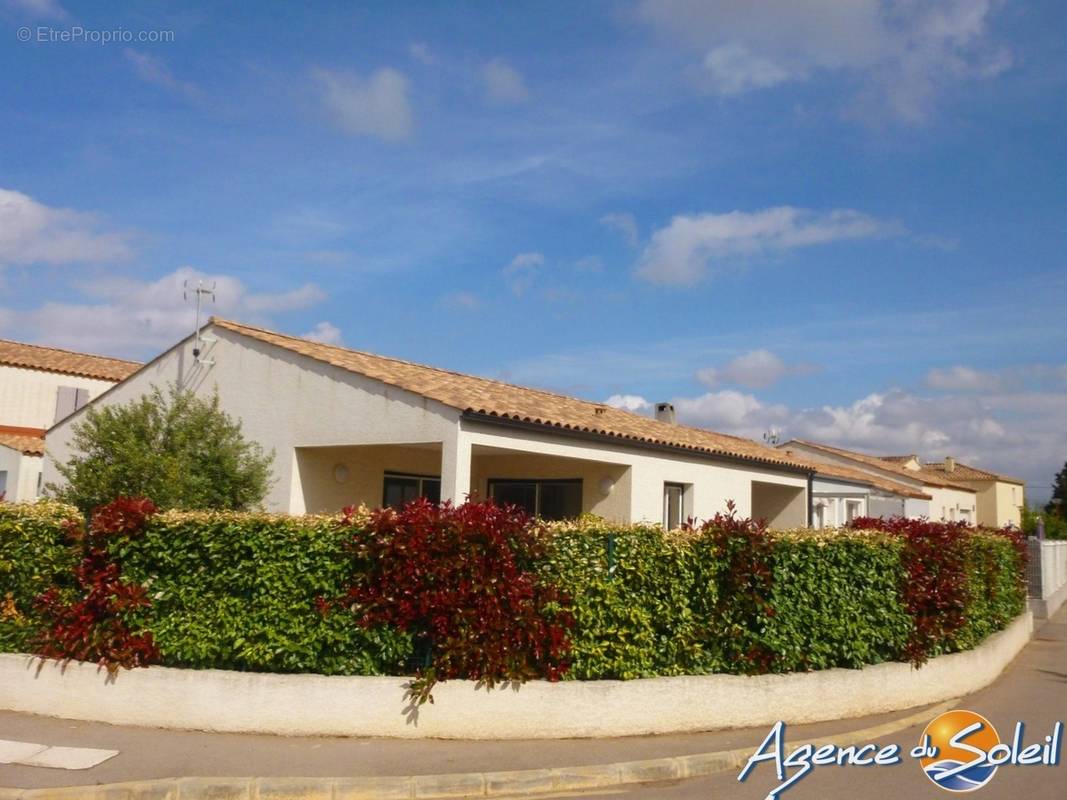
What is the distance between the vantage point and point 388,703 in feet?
25.4

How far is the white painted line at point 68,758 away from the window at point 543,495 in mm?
9060

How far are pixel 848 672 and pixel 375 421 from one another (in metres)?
7.04

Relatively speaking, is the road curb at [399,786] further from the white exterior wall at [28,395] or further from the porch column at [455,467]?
the white exterior wall at [28,395]

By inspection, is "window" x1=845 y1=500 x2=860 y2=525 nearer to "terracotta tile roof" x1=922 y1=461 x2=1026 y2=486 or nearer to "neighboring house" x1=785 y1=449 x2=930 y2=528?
"neighboring house" x1=785 y1=449 x2=930 y2=528

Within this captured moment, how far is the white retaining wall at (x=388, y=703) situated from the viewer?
7.73 meters

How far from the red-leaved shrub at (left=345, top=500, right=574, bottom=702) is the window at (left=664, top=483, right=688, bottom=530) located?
894 centimetres

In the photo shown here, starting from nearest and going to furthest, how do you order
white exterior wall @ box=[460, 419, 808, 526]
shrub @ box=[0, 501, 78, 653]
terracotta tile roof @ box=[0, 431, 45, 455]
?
1. shrub @ box=[0, 501, 78, 653]
2. white exterior wall @ box=[460, 419, 808, 526]
3. terracotta tile roof @ box=[0, 431, 45, 455]

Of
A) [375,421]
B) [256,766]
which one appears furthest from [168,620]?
[375,421]

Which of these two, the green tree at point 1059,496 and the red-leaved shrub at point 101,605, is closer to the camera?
the red-leaved shrub at point 101,605

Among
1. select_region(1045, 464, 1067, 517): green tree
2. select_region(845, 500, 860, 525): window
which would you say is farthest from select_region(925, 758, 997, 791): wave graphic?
select_region(1045, 464, 1067, 517): green tree

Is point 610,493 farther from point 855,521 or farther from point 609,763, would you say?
point 609,763

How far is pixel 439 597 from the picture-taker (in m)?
7.89

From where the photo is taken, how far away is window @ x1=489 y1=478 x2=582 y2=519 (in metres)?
16.0

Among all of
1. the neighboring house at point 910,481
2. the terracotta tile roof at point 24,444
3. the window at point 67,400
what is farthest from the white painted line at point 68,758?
the neighboring house at point 910,481
